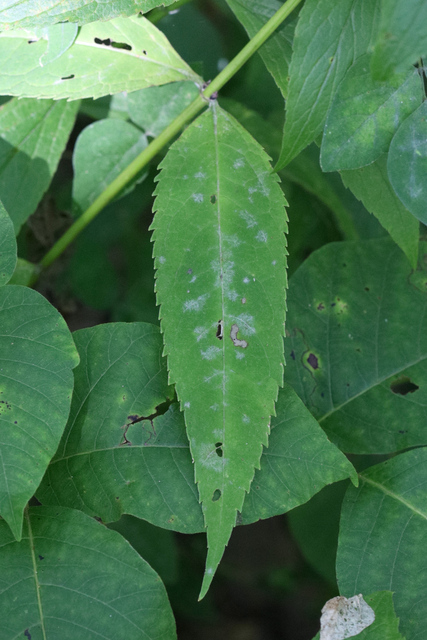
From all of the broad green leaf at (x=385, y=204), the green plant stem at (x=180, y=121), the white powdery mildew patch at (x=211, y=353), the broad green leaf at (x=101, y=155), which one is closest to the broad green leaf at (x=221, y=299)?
the white powdery mildew patch at (x=211, y=353)

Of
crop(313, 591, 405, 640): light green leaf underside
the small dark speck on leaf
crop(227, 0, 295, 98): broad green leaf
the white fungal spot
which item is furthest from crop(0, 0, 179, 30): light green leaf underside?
crop(313, 591, 405, 640): light green leaf underside

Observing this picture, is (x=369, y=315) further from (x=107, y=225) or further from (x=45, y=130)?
(x=107, y=225)

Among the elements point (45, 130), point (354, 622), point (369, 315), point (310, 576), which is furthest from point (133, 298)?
point (354, 622)

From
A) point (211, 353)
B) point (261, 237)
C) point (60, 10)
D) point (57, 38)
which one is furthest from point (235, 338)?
point (57, 38)

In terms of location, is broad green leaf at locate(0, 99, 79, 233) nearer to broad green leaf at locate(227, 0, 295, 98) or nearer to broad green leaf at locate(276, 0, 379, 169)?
broad green leaf at locate(227, 0, 295, 98)

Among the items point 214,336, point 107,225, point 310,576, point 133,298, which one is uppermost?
point 214,336
